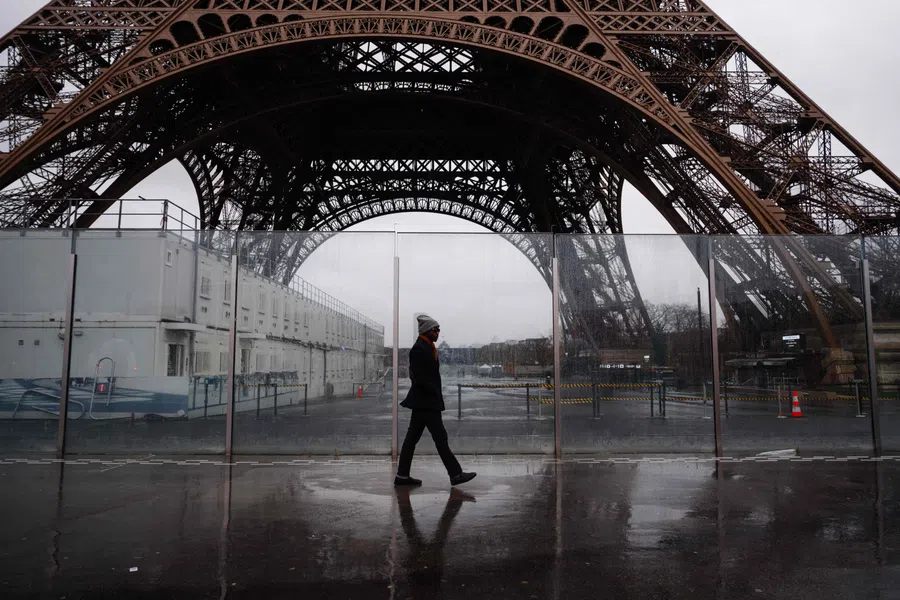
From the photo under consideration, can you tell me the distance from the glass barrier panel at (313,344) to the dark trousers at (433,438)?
2321mm

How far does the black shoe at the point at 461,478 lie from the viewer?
697 centimetres

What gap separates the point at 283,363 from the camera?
31.8 ft

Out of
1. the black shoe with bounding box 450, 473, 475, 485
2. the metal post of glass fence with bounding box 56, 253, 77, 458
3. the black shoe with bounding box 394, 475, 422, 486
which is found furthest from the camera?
the metal post of glass fence with bounding box 56, 253, 77, 458

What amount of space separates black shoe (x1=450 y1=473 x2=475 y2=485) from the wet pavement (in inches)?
4.1

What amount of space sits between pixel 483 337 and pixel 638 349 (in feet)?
6.97

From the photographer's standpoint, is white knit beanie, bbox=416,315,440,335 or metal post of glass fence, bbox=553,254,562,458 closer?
white knit beanie, bbox=416,315,440,335

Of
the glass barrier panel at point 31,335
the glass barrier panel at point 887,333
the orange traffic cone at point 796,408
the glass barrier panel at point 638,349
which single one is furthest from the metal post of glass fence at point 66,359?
the glass barrier panel at point 887,333

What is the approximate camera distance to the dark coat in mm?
7230

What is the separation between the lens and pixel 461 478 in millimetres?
7000

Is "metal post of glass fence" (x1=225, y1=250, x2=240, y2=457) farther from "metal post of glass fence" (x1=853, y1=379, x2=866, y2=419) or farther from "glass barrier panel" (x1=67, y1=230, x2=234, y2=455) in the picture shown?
"metal post of glass fence" (x1=853, y1=379, x2=866, y2=419)

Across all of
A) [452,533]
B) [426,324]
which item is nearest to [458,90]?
[426,324]

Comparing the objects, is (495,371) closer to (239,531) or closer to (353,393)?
(353,393)

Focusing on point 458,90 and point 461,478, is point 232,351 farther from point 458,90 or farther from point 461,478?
point 458,90

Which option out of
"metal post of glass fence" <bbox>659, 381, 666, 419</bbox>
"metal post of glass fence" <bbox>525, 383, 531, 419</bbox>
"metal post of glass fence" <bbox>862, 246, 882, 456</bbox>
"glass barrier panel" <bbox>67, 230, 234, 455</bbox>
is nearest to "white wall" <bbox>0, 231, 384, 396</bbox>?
"glass barrier panel" <bbox>67, 230, 234, 455</bbox>
